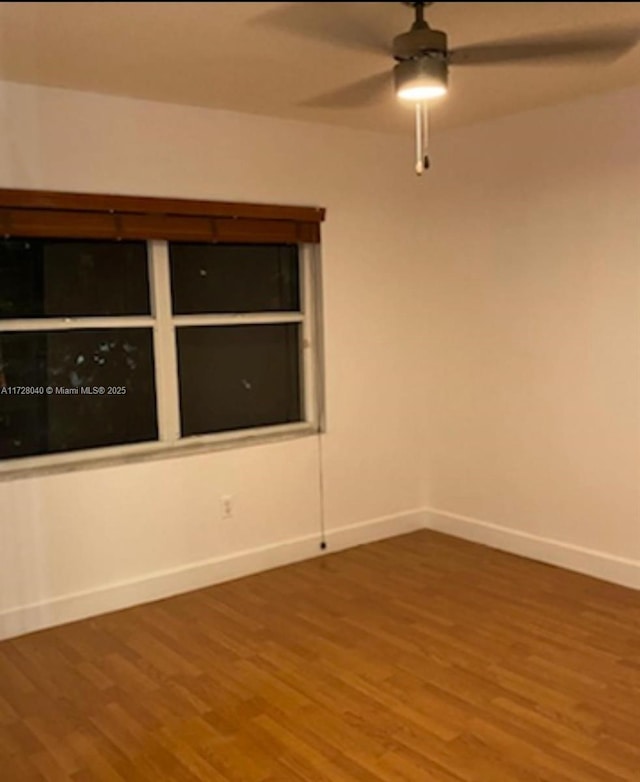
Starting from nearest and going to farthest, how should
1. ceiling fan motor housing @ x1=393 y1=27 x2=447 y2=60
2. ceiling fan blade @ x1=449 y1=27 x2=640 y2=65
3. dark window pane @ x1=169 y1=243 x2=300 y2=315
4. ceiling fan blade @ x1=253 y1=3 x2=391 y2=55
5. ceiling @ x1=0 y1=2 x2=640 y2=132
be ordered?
ceiling fan blade @ x1=253 y1=3 x2=391 y2=55
ceiling fan motor housing @ x1=393 y1=27 x2=447 y2=60
ceiling fan blade @ x1=449 y1=27 x2=640 y2=65
ceiling @ x1=0 y1=2 x2=640 y2=132
dark window pane @ x1=169 y1=243 x2=300 y2=315

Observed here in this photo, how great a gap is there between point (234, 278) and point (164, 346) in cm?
57

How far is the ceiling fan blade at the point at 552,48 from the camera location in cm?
198

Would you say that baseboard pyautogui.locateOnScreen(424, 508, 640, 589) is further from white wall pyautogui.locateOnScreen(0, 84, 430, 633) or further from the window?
the window

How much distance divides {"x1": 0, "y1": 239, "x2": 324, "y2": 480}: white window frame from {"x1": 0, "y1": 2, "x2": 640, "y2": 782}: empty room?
2 centimetres

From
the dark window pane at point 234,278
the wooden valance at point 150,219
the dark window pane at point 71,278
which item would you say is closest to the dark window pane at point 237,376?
the dark window pane at point 234,278

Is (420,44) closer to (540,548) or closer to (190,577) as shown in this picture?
(190,577)

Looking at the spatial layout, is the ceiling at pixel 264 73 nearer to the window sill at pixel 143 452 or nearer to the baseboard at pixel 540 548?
the window sill at pixel 143 452

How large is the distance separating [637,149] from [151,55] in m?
2.23

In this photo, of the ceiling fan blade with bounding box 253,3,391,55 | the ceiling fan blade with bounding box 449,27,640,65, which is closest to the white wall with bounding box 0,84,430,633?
the ceiling fan blade with bounding box 449,27,640,65

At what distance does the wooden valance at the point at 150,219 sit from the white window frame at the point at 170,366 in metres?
0.15

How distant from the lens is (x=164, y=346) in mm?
3854

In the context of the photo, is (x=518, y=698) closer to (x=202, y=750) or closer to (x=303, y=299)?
(x=202, y=750)

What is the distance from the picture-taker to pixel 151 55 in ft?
9.11

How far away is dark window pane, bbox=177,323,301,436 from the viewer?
3.99 metres
